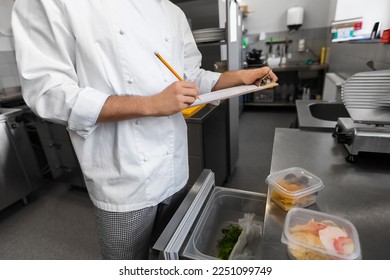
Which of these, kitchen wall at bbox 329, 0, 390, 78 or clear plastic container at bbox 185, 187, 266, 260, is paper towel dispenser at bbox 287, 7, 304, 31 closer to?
kitchen wall at bbox 329, 0, 390, 78

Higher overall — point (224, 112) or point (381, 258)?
point (381, 258)

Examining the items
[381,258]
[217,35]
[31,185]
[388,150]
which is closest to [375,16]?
[217,35]

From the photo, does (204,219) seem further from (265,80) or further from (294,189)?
(265,80)

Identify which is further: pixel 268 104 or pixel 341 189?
pixel 268 104

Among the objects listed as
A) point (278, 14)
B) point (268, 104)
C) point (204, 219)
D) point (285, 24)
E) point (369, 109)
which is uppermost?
point (278, 14)

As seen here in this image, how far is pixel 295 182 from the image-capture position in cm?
75

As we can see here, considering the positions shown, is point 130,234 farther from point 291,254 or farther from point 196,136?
point 196,136

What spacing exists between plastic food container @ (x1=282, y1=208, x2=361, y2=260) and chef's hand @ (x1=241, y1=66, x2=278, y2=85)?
1.67ft

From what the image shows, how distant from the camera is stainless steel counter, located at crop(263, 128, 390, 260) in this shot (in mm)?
581

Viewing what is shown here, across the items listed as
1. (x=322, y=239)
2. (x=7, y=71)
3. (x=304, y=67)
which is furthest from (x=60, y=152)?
(x=304, y=67)

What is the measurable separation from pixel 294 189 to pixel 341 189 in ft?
0.62

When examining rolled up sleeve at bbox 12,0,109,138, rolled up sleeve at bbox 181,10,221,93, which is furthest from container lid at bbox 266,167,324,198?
rolled up sleeve at bbox 12,0,109,138

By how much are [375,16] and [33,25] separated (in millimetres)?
2839
